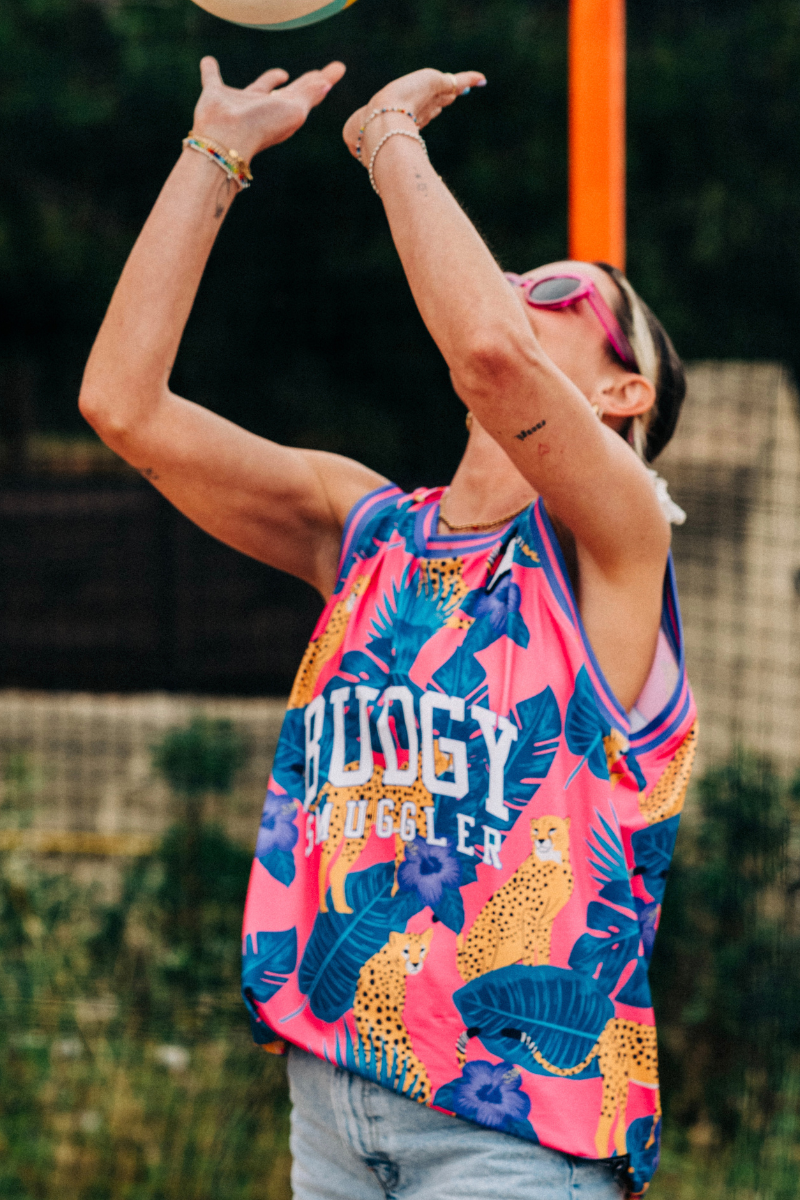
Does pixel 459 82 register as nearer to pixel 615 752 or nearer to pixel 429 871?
pixel 615 752

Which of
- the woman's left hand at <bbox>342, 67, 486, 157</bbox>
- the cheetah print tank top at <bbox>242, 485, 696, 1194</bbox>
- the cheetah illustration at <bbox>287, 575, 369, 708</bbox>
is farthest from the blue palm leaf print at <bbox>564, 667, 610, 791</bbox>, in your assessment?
the woman's left hand at <bbox>342, 67, 486, 157</bbox>

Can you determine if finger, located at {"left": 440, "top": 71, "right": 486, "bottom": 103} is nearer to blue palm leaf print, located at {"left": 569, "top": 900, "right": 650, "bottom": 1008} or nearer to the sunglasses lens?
the sunglasses lens

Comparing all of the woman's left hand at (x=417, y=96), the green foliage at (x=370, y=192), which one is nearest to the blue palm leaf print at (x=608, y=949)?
the woman's left hand at (x=417, y=96)

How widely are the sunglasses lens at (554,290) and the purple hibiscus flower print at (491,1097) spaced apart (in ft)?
2.91

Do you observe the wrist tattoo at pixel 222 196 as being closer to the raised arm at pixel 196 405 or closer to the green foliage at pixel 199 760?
the raised arm at pixel 196 405

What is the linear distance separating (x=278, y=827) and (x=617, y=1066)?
1.58ft

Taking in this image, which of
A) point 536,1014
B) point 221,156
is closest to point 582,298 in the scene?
point 221,156

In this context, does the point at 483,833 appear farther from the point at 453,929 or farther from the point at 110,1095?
the point at 110,1095

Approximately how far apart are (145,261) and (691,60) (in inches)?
185

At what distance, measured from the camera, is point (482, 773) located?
1346 millimetres

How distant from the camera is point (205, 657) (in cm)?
431

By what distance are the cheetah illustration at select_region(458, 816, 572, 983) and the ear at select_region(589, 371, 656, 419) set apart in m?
0.53

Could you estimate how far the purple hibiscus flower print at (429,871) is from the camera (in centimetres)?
134

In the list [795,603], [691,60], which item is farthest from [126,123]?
[795,603]
